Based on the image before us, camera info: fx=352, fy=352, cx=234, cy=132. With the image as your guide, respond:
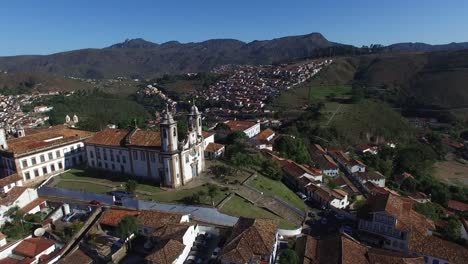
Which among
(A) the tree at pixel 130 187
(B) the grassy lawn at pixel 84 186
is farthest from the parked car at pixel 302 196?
(B) the grassy lawn at pixel 84 186

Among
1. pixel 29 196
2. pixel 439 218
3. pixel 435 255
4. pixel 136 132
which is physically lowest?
pixel 439 218

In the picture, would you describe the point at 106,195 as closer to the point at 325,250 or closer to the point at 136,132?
the point at 136,132

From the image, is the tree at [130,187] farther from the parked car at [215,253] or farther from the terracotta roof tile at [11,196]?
the parked car at [215,253]

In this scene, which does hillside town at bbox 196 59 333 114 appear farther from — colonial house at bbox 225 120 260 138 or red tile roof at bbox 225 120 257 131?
red tile roof at bbox 225 120 257 131

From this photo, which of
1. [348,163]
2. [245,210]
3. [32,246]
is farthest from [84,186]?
[348,163]

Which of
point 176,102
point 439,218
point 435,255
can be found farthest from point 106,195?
point 176,102

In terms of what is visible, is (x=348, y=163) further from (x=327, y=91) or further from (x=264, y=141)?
(x=327, y=91)

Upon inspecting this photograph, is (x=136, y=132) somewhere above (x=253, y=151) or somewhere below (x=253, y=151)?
above
